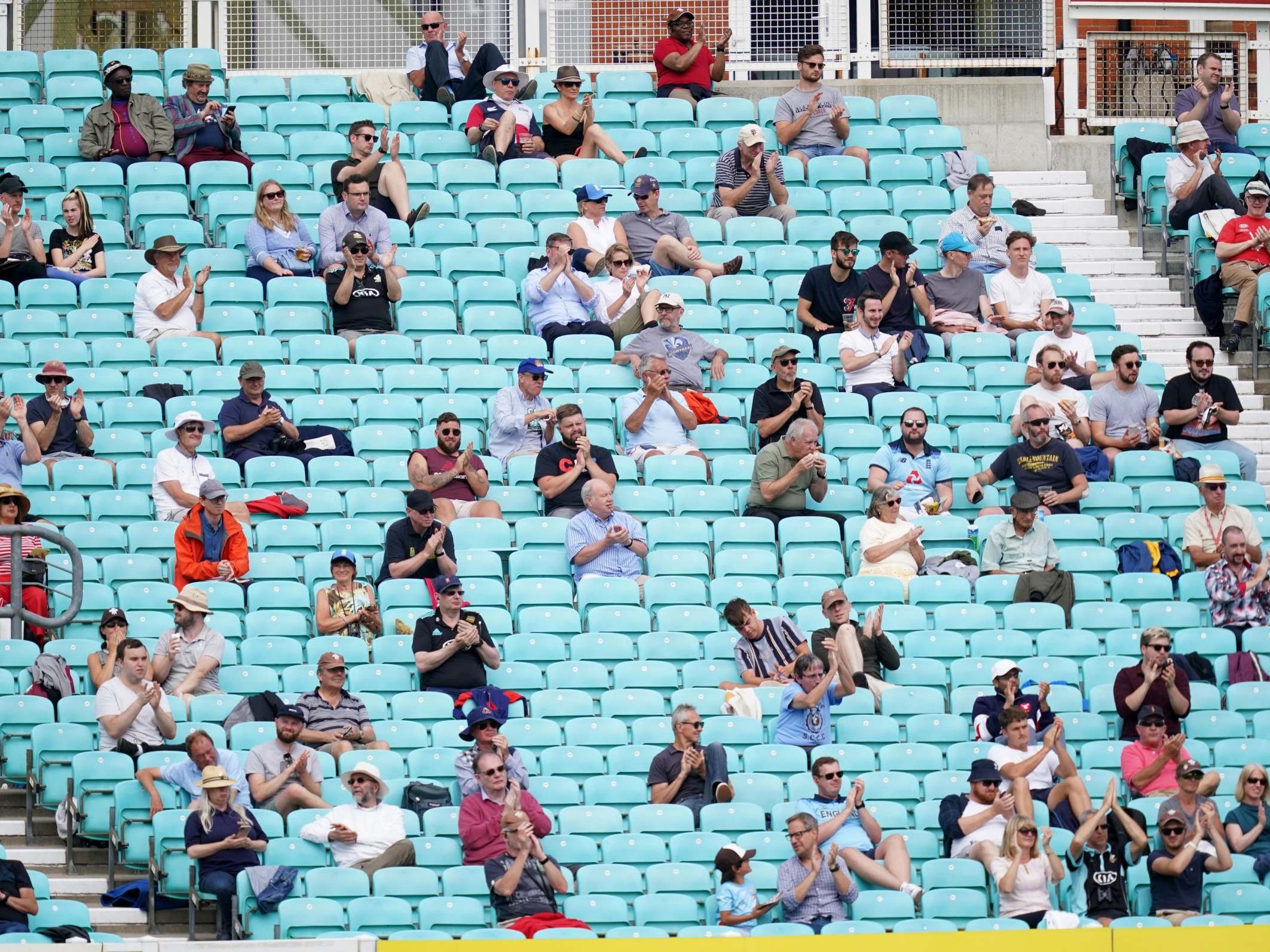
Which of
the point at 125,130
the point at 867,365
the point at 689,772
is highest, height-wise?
the point at 125,130

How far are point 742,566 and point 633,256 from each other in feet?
10.6

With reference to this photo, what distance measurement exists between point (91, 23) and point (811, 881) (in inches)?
418

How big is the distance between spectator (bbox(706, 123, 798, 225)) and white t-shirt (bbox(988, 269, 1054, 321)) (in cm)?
164

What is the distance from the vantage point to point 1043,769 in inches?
487

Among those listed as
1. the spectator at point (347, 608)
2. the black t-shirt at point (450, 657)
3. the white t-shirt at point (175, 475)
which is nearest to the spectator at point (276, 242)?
the white t-shirt at point (175, 475)

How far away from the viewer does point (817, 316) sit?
51.5 ft

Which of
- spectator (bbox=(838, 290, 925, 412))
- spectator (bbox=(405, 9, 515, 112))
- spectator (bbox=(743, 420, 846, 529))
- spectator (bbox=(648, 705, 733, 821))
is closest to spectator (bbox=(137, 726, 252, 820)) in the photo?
spectator (bbox=(648, 705, 733, 821))

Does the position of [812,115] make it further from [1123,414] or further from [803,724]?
[803,724]

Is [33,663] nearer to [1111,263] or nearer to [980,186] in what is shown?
[980,186]

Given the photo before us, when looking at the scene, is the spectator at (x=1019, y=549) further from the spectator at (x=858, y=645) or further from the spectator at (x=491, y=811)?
the spectator at (x=491, y=811)

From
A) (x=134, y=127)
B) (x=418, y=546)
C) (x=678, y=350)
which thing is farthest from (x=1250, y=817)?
(x=134, y=127)

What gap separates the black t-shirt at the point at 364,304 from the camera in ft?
50.3

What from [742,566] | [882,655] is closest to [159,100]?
[742,566]

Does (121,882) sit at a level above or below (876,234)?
below
